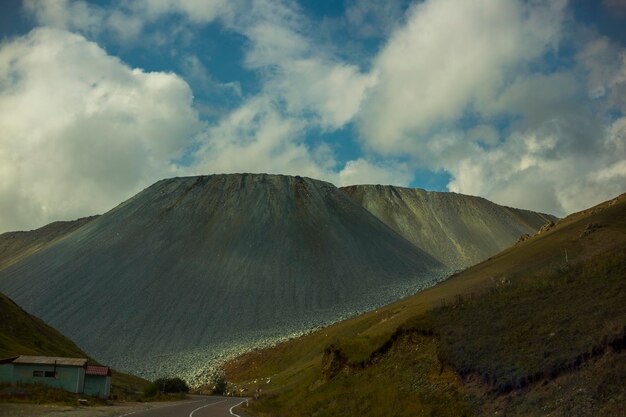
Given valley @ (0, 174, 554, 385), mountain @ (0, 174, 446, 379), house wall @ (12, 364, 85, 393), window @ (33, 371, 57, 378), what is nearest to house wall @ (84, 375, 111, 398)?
house wall @ (12, 364, 85, 393)

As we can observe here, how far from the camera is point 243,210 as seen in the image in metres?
146

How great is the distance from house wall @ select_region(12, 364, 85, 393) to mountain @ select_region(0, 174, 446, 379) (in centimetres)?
3818

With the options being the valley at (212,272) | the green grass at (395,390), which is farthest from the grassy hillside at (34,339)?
the green grass at (395,390)

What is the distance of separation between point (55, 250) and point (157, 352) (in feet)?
187

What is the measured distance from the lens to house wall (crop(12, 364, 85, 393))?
4069cm

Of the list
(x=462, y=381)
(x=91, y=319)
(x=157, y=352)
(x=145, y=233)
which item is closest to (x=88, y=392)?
(x=462, y=381)

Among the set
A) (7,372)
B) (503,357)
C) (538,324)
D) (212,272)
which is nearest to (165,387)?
(7,372)

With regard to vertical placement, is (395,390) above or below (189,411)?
above

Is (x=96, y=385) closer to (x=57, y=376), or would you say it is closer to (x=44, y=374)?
(x=57, y=376)

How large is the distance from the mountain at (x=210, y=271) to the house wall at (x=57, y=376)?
38.2 m

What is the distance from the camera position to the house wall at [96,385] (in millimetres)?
44309

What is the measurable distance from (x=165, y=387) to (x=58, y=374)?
1630cm

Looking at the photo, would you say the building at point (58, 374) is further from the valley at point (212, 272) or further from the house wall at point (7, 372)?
the valley at point (212, 272)

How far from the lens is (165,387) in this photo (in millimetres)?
57062
